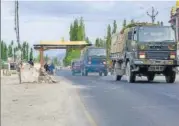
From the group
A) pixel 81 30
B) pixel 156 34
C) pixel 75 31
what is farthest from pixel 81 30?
pixel 156 34

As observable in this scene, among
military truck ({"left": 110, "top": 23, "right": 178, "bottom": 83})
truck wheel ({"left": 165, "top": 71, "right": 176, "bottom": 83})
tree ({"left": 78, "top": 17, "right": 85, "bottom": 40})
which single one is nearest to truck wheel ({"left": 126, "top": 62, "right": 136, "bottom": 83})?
military truck ({"left": 110, "top": 23, "right": 178, "bottom": 83})

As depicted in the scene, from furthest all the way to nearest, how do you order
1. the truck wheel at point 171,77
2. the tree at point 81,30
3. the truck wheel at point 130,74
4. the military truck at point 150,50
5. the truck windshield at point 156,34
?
the tree at point 81,30, the truck wheel at point 171,77, the truck wheel at point 130,74, the military truck at point 150,50, the truck windshield at point 156,34

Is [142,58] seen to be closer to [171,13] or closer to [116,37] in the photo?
[116,37]

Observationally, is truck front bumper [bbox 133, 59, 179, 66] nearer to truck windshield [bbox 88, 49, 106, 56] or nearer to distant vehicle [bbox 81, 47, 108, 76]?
distant vehicle [bbox 81, 47, 108, 76]

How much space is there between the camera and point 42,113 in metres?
15.8

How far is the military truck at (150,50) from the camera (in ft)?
104

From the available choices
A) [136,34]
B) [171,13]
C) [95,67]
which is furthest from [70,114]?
[171,13]

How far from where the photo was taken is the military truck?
31.6m

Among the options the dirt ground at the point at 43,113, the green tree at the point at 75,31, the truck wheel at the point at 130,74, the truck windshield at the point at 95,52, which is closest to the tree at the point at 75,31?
the green tree at the point at 75,31

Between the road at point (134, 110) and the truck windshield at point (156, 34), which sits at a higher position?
the truck windshield at point (156, 34)

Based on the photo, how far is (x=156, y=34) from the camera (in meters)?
31.5

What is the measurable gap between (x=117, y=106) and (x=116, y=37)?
20.6 m

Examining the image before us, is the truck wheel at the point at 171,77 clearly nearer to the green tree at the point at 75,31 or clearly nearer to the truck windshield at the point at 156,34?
the truck windshield at the point at 156,34

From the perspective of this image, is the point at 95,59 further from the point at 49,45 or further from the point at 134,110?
the point at 134,110
